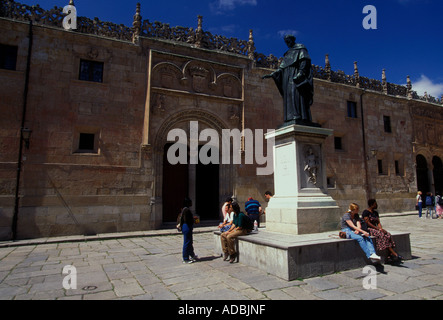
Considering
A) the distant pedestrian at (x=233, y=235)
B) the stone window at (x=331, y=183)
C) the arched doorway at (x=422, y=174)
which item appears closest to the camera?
the distant pedestrian at (x=233, y=235)

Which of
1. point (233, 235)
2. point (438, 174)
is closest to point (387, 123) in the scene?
point (438, 174)

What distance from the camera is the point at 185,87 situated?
12492 millimetres

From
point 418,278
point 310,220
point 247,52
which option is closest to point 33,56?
point 247,52

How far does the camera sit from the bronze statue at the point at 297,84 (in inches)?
250

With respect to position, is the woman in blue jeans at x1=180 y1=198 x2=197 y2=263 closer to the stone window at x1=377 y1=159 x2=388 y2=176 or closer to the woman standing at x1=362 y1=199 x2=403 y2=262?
the woman standing at x1=362 y1=199 x2=403 y2=262

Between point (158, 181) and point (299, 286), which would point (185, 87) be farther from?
point (299, 286)

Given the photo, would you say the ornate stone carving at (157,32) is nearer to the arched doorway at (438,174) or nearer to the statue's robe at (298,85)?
the statue's robe at (298,85)

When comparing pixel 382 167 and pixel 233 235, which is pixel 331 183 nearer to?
pixel 382 167

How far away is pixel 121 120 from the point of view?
11344mm

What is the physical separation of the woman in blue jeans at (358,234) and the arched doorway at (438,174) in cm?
1874

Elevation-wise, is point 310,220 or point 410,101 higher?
point 410,101

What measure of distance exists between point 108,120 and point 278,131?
766 cm

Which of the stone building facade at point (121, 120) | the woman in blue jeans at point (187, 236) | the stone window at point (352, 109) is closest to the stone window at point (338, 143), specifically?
the stone building facade at point (121, 120)
